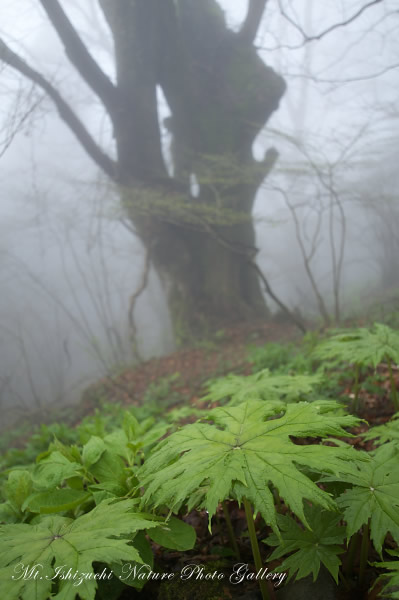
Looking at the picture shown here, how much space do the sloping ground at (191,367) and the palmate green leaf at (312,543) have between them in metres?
4.17

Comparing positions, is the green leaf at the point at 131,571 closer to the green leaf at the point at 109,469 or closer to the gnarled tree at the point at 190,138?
the green leaf at the point at 109,469

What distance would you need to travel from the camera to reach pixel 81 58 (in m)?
6.83

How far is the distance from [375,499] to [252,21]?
36.3ft

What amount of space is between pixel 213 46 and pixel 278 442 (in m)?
11.1

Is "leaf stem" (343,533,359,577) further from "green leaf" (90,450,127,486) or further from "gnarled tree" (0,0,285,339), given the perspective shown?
"gnarled tree" (0,0,285,339)

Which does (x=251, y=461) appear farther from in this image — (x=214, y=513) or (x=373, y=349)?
(x=373, y=349)

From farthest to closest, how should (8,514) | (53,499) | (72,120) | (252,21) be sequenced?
(252,21) < (72,120) < (8,514) < (53,499)

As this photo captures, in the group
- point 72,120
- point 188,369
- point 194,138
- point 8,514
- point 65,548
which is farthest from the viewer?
point 194,138

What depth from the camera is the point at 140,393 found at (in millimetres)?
6289

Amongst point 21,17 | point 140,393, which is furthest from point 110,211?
point 140,393

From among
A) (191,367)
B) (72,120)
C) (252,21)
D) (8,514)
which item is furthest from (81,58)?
(8,514)

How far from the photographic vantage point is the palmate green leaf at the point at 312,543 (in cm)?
88

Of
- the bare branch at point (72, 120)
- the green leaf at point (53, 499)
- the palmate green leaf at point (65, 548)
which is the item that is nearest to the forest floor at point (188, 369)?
the green leaf at point (53, 499)

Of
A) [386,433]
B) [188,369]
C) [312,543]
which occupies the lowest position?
[188,369]
